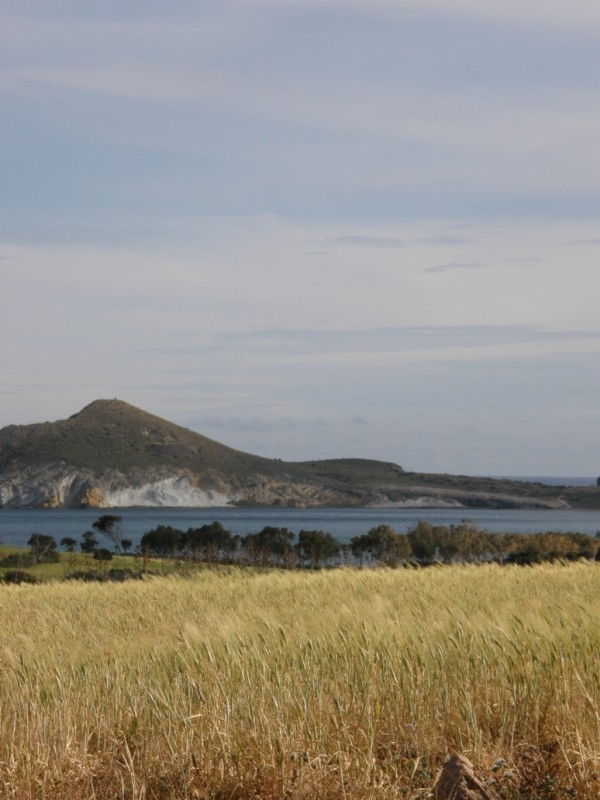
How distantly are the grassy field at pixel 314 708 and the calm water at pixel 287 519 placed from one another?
274ft

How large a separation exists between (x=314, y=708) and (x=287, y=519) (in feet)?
462

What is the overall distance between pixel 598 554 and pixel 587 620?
35797 mm

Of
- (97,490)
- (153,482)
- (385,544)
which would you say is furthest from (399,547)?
(153,482)

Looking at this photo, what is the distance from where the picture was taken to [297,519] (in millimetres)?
147125

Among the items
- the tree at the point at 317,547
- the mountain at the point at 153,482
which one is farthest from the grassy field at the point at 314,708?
the mountain at the point at 153,482

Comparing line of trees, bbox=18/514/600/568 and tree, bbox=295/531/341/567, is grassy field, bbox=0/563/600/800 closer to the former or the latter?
line of trees, bbox=18/514/600/568

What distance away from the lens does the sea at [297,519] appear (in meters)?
119

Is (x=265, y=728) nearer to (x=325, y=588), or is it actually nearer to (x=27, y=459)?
(x=325, y=588)

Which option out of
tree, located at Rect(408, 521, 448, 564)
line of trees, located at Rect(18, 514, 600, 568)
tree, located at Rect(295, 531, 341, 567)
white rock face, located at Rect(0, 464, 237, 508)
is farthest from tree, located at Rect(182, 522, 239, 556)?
white rock face, located at Rect(0, 464, 237, 508)

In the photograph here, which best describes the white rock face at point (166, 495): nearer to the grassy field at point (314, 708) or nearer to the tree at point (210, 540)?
the tree at point (210, 540)

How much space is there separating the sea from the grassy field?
295ft

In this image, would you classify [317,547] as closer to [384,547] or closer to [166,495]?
[384,547]

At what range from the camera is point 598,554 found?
140 feet

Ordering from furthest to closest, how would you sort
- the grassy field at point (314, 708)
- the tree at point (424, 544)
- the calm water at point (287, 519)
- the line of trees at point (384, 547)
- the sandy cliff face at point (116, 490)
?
the sandy cliff face at point (116, 490), the calm water at point (287, 519), the tree at point (424, 544), the line of trees at point (384, 547), the grassy field at point (314, 708)
